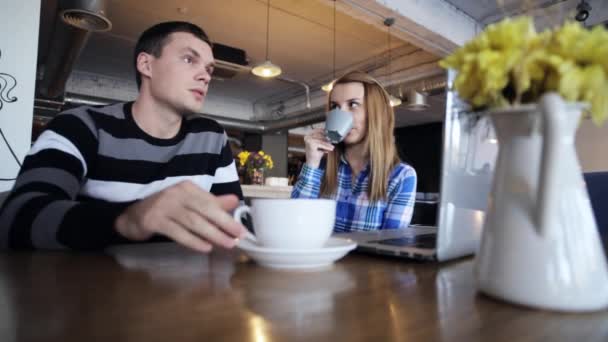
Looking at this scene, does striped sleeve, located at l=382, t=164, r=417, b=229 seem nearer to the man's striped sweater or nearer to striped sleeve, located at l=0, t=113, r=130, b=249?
the man's striped sweater

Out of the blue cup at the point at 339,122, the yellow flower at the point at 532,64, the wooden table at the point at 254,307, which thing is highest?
the blue cup at the point at 339,122

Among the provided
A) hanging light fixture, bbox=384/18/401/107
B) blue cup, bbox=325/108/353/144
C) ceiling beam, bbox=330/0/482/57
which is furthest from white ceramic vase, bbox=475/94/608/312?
ceiling beam, bbox=330/0/482/57

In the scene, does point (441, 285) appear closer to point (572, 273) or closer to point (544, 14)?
point (572, 273)

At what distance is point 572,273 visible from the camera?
13.5 inches

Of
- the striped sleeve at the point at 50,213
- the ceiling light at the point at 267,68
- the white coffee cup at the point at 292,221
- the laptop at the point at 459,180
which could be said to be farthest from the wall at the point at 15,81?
the ceiling light at the point at 267,68

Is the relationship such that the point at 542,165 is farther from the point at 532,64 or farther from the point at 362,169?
the point at 362,169

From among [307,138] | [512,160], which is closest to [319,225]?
[512,160]

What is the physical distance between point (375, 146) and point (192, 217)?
3.53 ft

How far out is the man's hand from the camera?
0.50m

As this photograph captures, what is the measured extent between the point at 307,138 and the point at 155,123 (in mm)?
615

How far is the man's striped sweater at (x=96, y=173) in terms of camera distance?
24.9 inches

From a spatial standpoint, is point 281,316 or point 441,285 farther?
point 441,285

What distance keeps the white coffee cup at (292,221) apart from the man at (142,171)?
0.12ft

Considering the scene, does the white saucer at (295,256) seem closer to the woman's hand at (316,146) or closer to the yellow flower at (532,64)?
the yellow flower at (532,64)
